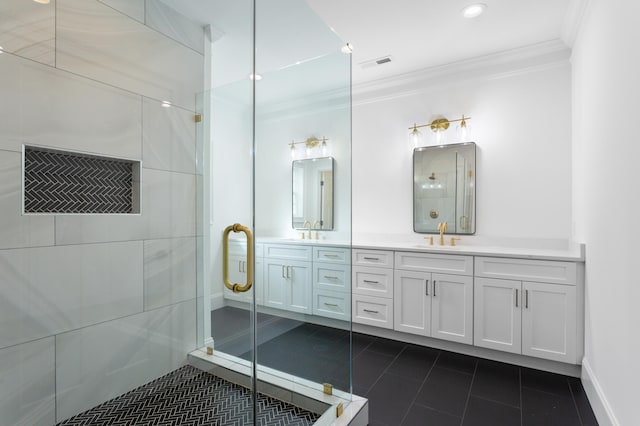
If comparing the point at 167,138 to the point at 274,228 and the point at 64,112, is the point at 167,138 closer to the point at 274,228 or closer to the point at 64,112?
the point at 64,112

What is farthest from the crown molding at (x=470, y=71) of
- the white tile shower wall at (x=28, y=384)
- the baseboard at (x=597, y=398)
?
the white tile shower wall at (x=28, y=384)

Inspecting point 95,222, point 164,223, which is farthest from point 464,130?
point 95,222

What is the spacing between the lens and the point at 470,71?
322cm

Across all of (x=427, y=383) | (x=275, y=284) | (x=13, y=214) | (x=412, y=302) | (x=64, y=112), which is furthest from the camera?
(x=412, y=302)

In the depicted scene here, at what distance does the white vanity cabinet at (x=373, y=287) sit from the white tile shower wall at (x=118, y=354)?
1.65 m

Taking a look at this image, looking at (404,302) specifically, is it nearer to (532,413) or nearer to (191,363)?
(532,413)

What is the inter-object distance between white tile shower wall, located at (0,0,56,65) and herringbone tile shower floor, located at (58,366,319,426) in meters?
1.58

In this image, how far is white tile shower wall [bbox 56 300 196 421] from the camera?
4.72 ft

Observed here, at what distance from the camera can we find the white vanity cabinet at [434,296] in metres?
2.73

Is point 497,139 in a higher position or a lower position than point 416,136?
lower

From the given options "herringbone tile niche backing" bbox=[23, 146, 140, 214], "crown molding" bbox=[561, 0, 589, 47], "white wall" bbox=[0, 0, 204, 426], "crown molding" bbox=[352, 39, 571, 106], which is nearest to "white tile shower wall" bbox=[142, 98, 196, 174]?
"white wall" bbox=[0, 0, 204, 426]

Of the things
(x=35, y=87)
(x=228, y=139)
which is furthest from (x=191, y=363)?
(x=35, y=87)

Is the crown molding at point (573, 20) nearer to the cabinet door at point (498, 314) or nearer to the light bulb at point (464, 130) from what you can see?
the light bulb at point (464, 130)

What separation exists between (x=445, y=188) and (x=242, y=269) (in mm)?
2460
